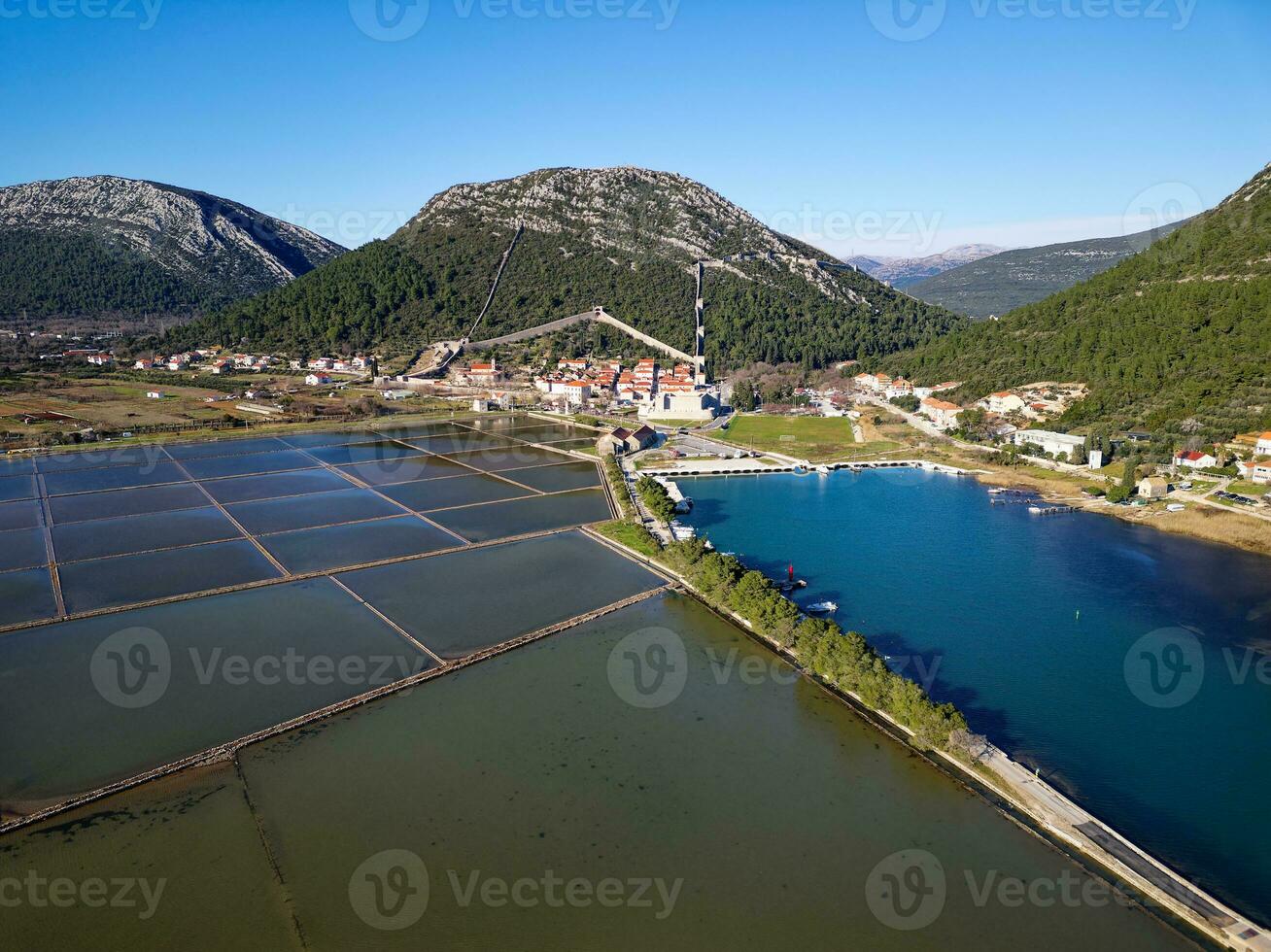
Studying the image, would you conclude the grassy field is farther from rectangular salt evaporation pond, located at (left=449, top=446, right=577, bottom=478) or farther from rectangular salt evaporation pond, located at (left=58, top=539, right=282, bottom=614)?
rectangular salt evaporation pond, located at (left=58, top=539, right=282, bottom=614)

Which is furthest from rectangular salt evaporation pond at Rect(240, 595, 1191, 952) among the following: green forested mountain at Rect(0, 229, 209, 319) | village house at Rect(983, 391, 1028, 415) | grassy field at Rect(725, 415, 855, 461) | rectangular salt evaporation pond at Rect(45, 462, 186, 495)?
green forested mountain at Rect(0, 229, 209, 319)

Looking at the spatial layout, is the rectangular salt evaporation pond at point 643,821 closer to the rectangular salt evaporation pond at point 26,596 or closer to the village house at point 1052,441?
the rectangular salt evaporation pond at point 26,596

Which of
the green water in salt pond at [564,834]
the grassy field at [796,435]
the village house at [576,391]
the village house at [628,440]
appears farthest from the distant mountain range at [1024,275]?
the green water in salt pond at [564,834]

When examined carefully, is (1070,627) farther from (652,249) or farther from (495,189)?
(495,189)

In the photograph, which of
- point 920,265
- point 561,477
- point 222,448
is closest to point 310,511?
point 561,477

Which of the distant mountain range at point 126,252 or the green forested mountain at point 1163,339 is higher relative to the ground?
the distant mountain range at point 126,252

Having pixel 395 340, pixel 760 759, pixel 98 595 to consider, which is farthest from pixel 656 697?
pixel 395 340

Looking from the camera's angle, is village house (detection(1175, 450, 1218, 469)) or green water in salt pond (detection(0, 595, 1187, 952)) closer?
green water in salt pond (detection(0, 595, 1187, 952))

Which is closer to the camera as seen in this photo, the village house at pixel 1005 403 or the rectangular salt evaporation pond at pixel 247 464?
the rectangular salt evaporation pond at pixel 247 464
